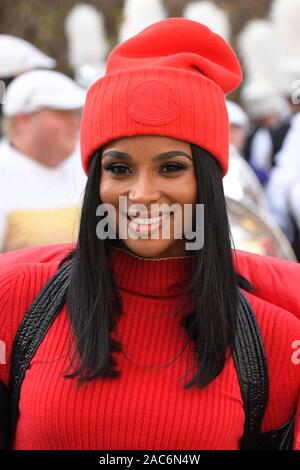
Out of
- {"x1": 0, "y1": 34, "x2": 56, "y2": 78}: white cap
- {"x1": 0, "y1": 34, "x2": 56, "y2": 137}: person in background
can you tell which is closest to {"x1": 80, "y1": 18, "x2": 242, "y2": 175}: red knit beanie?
{"x1": 0, "y1": 34, "x2": 56, "y2": 137}: person in background

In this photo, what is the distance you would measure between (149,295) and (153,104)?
1.39 ft

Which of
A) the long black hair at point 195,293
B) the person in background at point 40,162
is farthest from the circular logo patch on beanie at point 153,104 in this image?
the person in background at point 40,162

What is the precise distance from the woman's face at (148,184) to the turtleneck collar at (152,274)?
0.07 metres

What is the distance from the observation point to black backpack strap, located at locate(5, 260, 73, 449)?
77.1 inches

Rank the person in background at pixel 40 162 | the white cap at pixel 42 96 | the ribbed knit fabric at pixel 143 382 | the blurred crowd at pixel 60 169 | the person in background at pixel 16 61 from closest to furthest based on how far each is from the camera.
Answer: the ribbed knit fabric at pixel 143 382
the blurred crowd at pixel 60 169
the person in background at pixel 40 162
the white cap at pixel 42 96
the person in background at pixel 16 61

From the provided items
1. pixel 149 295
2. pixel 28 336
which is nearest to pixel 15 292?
pixel 28 336

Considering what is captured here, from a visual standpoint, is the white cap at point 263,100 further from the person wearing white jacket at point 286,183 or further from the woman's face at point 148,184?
the woman's face at point 148,184

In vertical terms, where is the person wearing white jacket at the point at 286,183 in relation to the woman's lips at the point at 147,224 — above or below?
above

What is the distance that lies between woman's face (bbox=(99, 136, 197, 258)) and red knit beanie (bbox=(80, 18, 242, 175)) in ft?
0.09

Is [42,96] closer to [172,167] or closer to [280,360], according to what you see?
[172,167]

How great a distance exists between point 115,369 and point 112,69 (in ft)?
2.22

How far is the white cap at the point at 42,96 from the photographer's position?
432 centimetres

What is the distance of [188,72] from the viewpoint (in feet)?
6.61

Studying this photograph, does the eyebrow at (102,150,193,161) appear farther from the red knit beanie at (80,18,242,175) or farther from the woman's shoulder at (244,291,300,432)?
the woman's shoulder at (244,291,300,432)
